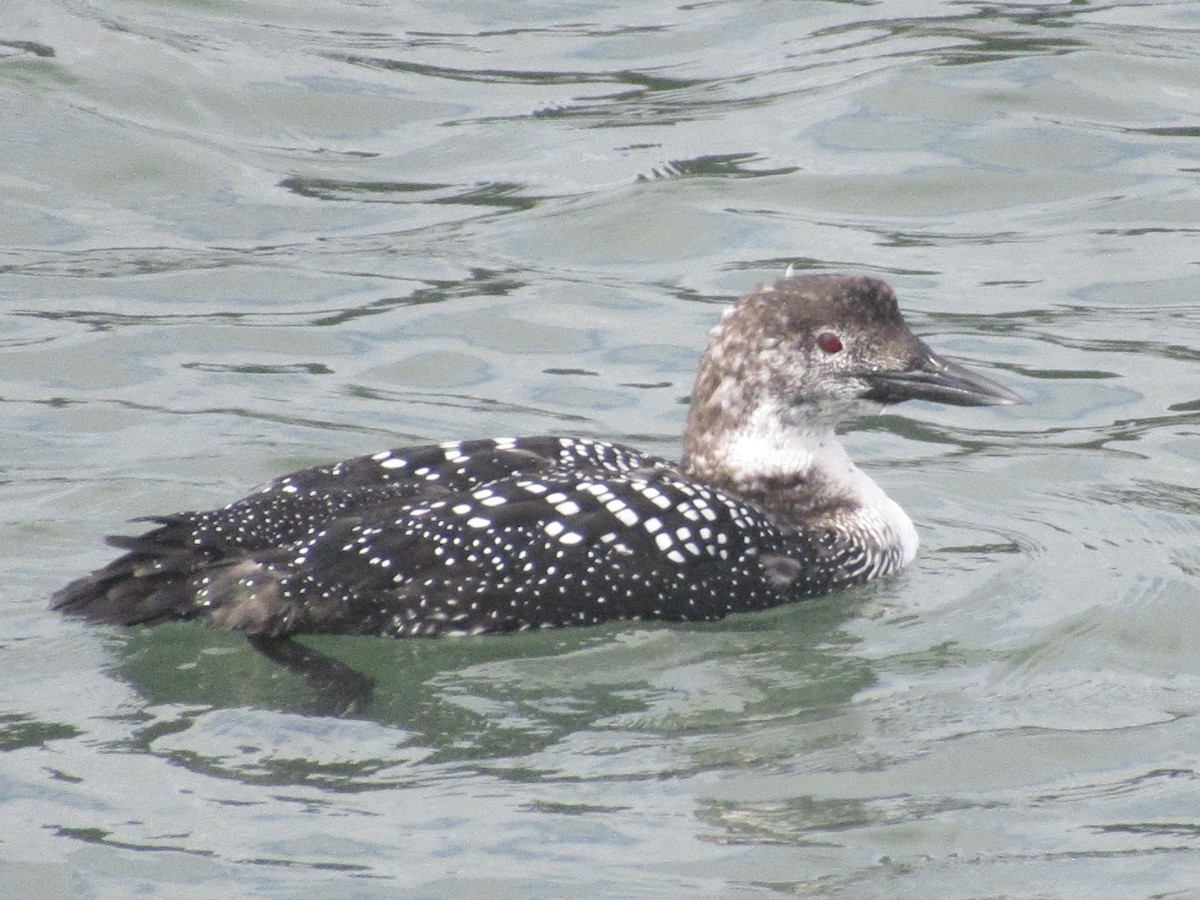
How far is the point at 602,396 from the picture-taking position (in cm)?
796

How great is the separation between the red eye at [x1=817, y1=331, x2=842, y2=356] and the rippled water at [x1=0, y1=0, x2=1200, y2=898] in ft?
2.45

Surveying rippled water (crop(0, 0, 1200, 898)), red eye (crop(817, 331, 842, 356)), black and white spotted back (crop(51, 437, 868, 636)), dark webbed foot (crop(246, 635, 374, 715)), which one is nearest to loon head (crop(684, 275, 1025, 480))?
red eye (crop(817, 331, 842, 356))

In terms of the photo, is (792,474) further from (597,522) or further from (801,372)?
(597,522)

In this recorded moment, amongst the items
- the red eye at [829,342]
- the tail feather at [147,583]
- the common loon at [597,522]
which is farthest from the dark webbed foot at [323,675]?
the red eye at [829,342]

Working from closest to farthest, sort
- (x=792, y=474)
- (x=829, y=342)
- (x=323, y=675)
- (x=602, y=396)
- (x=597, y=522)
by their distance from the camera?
(x=323, y=675), (x=597, y=522), (x=829, y=342), (x=792, y=474), (x=602, y=396)

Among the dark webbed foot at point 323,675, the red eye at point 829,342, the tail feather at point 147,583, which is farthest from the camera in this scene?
the red eye at point 829,342

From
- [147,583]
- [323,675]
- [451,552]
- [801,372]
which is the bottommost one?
[323,675]

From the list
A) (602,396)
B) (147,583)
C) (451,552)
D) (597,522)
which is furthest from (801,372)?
(147,583)

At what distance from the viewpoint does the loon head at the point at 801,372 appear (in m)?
6.42

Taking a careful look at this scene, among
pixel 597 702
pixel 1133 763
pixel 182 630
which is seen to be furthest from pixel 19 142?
pixel 1133 763

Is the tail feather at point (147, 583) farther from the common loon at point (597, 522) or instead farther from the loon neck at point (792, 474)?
the loon neck at point (792, 474)

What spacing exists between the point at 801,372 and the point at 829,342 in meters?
0.12

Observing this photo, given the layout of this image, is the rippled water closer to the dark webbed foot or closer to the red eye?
the dark webbed foot

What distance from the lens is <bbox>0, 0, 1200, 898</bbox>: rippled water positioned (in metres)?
4.95
